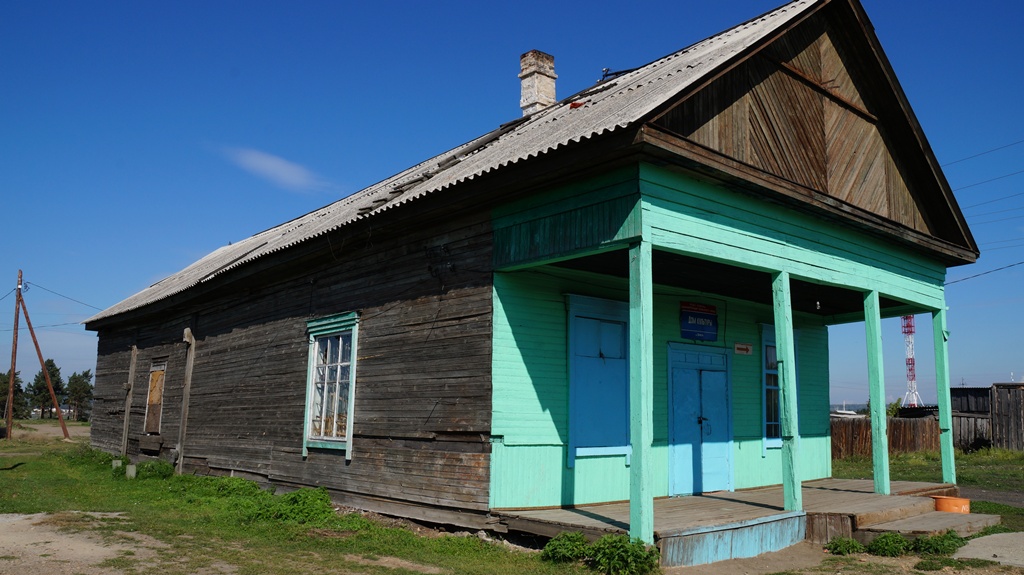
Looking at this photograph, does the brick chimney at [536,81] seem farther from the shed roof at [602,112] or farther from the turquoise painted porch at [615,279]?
the turquoise painted porch at [615,279]

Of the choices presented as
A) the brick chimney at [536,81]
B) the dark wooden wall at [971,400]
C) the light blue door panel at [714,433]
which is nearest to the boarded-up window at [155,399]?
the brick chimney at [536,81]

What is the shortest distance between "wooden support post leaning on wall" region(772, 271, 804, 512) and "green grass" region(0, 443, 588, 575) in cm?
291

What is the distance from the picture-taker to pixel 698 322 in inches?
445

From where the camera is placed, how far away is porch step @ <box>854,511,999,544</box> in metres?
8.13

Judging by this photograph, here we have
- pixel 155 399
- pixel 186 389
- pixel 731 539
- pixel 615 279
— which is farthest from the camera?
pixel 155 399

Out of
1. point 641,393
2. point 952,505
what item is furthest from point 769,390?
point 641,393

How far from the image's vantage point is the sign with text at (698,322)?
11.1 m

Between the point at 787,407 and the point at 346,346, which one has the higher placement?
the point at 346,346

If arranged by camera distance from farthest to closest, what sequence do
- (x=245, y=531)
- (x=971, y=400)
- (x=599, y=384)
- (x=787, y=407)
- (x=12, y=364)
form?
(x=12, y=364)
(x=971, y=400)
(x=599, y=384)
(x=245, y=531)
(x=787, y=407)

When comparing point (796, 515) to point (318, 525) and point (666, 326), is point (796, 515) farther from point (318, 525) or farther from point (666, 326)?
point (318, 525)

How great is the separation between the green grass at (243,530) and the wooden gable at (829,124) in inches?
185

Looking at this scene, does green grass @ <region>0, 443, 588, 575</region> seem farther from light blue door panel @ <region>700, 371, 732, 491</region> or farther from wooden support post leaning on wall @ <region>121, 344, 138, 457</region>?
light blue door panel @ <region>700, 371, 732, 491</region>

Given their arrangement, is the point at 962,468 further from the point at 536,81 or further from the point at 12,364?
the point at 12,364

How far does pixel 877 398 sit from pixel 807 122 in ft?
11.9
